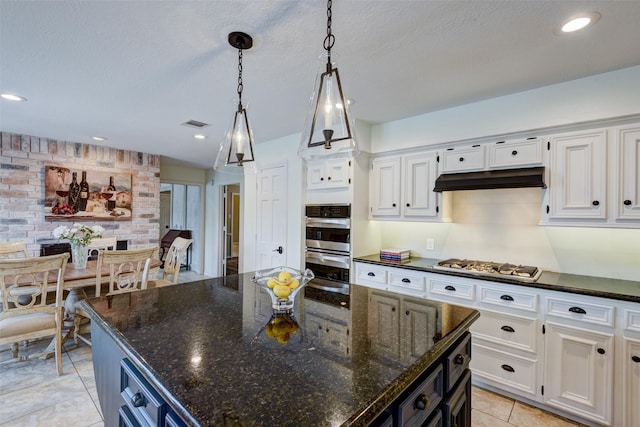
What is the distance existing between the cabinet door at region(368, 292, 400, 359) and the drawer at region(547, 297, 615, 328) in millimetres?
1293

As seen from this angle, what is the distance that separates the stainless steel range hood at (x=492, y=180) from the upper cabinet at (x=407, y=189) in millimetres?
169

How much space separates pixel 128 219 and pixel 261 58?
4.30 m

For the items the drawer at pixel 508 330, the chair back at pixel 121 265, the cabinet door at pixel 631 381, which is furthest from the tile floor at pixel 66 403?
the chair back at pixel 121 265

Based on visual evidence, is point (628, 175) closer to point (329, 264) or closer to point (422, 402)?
point (422, 402)

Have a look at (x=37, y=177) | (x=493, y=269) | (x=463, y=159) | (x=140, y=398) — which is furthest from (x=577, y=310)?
(x=37, y=177)

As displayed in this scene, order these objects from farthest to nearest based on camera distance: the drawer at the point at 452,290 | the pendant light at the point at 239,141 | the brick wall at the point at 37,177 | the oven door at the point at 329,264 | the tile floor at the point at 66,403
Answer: the brick wall at the point at 37,177 → the oven door at the point at 329,264 → the drawer at the point at 452,290 → the tile floor at the point at 66,403 → the pendant light at the point at 239,141

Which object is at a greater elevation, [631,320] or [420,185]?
[420,185]

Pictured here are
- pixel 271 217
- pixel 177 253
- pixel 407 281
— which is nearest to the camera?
pixel 407 281

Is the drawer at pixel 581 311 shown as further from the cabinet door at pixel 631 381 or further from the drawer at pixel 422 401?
the drawer at pixel 422 401

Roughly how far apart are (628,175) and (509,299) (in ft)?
3.80

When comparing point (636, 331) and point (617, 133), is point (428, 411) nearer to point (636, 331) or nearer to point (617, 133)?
point (636, 331)

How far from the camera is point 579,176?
2225mm

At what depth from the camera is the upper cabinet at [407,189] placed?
2.96 metres

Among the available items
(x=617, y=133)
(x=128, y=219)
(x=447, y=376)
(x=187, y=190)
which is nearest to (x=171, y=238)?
(x=187, y=190)
